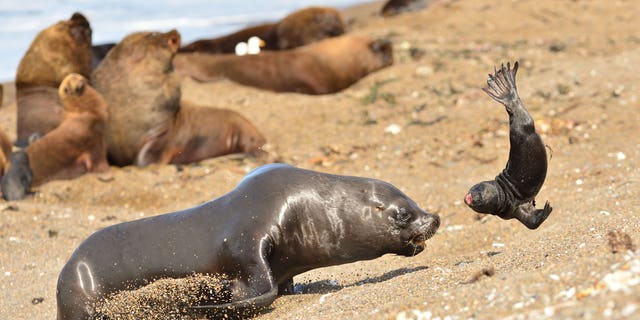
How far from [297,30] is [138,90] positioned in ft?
17.6

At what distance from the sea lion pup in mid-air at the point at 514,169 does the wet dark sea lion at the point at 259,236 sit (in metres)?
0.30

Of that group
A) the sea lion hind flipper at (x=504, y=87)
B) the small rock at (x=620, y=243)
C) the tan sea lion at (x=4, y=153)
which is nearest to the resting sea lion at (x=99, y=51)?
the tan sea lion at (x=4, y=153)

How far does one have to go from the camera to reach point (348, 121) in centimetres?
946

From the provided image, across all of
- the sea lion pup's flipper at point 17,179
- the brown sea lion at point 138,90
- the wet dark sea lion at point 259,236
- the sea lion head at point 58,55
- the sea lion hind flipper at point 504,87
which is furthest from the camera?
the sea lion head at point 58,55

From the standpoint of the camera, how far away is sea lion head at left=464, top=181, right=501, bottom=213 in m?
4.40

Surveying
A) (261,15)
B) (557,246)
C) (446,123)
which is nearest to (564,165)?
(446,123)

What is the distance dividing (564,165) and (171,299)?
378 centimetres

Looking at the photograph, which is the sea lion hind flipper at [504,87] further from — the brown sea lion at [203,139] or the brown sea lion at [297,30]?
the brown sea lion at [297,30]

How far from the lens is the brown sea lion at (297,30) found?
14.2 meters

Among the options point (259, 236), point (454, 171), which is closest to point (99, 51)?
point (454, 171)

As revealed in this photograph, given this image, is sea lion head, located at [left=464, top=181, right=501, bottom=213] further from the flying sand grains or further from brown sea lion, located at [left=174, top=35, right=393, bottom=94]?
brown sea lion, located at [left=174, top=35, right=393, bottom=94]

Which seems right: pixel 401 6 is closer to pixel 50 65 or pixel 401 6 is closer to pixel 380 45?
pixel 380 45

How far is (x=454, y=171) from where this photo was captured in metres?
7.53

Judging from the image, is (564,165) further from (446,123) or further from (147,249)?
(147,249)
